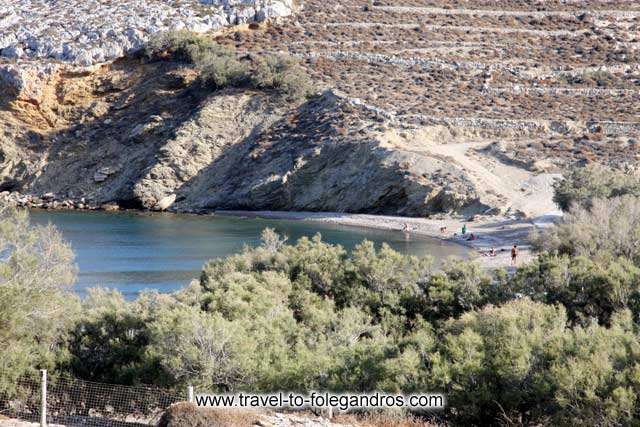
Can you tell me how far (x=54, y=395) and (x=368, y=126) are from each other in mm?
52457

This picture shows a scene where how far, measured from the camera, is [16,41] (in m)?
81.1

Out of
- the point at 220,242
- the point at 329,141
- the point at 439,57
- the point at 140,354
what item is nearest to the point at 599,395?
the point at 140,354

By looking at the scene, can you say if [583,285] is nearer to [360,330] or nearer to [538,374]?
[360,330]

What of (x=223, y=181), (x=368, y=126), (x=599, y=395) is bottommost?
(x=223, y=181)

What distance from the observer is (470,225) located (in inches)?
2232

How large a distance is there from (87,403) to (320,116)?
55.8 metres

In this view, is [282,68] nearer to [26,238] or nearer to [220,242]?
[220,242]

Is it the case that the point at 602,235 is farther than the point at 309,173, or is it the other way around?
the point at 309,173

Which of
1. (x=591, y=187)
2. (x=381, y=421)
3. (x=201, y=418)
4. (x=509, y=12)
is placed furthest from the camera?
(x=509, y=12)

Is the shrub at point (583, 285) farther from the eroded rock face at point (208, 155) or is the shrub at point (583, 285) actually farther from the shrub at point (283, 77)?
the shrub at point (283, 77)

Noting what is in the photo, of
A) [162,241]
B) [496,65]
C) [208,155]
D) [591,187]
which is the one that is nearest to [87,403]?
[162,241]

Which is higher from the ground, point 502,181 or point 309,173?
point 502,181

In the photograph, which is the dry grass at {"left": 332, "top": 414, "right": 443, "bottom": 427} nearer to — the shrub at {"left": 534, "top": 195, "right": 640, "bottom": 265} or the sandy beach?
the shrub at {"left": 534, "top": 195, "right": 640, "bottom": 265}

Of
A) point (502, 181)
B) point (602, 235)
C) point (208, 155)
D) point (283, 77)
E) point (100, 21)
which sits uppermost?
point (100, 21)
